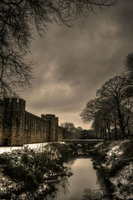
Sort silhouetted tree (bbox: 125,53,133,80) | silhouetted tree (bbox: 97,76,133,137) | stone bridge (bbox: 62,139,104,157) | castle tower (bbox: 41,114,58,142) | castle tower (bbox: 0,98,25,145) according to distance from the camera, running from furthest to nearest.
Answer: castle tower (bbox: 41,114,58,142), stone bridge (bbox: 62,139,104,157), silhouetted tree (bbox: 97,76,133,137), castle tower (bbox: 0,98,25,145), silhouetted tree (bbox: 125,53,133,80)

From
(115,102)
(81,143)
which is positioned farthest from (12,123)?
(81,143)

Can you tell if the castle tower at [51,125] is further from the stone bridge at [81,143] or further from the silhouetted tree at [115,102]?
the silhouetted tree at [115,102]

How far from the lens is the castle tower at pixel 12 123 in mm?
17609

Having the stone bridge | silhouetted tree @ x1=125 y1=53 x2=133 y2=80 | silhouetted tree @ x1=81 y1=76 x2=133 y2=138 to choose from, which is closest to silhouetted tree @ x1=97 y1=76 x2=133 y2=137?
silhouetted tree @ x1=81 y1=76 x2=133 y2=138

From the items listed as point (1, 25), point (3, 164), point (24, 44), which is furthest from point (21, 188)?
point (1, 25)

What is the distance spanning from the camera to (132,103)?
19078mm

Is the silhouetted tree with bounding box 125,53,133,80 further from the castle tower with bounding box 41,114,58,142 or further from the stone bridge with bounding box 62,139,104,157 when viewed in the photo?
the castle tower with bounding box 41,114,58,142

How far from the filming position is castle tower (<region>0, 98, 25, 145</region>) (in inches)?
693

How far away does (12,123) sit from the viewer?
18.2m

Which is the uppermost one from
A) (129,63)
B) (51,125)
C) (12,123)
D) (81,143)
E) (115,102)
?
(129,63)

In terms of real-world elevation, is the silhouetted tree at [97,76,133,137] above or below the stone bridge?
above

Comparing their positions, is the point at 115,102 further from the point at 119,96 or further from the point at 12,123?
the point at 12,123

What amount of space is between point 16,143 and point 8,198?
13.4m

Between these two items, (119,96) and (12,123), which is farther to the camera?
(119,96)
